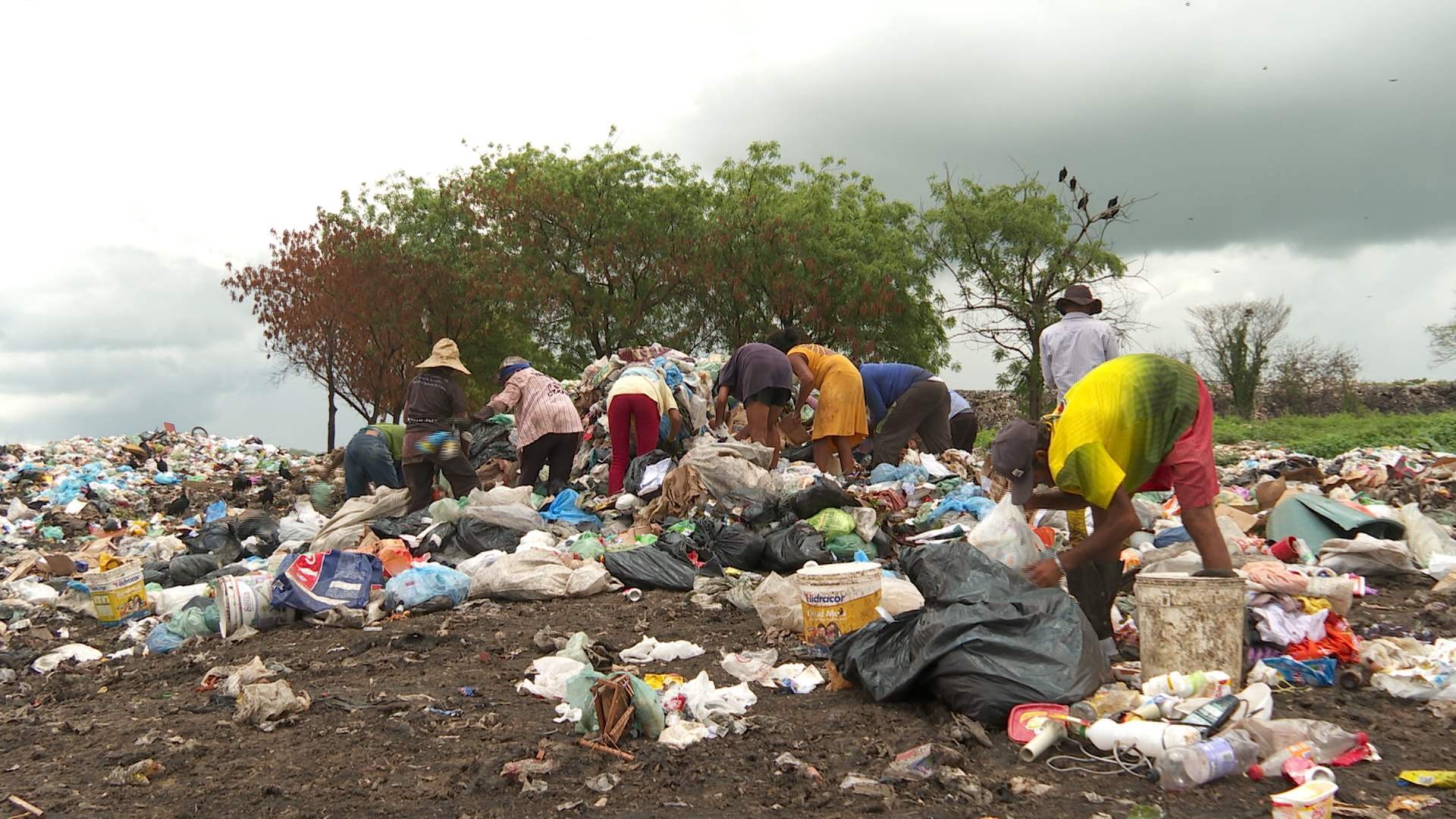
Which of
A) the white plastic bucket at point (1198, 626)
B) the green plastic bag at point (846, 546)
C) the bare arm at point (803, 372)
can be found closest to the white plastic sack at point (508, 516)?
the green plastic bag at point (846, 546)

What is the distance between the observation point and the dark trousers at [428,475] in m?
7.94

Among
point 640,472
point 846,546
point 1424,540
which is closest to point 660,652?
point 846,546

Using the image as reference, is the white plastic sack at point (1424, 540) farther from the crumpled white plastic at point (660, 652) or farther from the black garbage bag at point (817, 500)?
the crumpled white plastic at point (660, 652)

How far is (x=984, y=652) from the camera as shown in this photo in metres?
3.32

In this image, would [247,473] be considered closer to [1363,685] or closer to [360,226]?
[360,226]

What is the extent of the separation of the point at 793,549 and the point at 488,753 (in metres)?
2.92

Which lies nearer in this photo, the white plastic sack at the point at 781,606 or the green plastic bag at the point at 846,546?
the white plastic sack at the point at 781,606

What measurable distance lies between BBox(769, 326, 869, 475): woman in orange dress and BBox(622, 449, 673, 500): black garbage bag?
1.24 m

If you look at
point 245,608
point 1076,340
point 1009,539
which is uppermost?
point 1076,340

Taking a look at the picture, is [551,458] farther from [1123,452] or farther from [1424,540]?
[1424,540]

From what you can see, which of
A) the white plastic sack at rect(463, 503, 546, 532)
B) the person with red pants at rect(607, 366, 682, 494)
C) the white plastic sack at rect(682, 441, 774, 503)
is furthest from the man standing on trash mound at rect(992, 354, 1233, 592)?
the person with red pants at rect(607, 366, 682, 494)

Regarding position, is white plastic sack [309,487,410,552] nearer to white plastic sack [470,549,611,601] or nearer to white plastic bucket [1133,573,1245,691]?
white plastic sack [470,549,611,601]

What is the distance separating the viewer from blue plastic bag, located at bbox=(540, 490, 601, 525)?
752 cm

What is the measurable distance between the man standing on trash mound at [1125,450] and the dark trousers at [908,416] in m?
4.72
